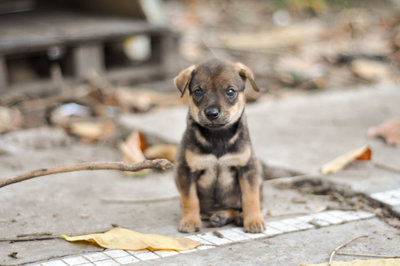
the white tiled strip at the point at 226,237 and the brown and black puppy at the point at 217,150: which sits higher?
the brown and black puppy at the point at 217,150

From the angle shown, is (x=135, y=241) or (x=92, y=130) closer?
(x=135, y=241)

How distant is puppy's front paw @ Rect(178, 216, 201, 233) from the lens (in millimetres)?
3486

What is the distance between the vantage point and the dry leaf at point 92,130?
5555 mm

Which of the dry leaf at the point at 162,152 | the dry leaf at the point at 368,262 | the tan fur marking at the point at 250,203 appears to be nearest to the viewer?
the dry leaf at the point at 368,262

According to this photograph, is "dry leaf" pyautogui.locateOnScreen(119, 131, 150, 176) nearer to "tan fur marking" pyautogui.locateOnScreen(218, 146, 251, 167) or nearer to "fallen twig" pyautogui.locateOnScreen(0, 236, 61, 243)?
"tan fur marking" pyautogui.locateOnScreen(218, 146, 251, 167)

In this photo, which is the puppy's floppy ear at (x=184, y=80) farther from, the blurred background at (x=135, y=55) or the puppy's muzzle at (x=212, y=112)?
the blurred background at (x=135, y=55)

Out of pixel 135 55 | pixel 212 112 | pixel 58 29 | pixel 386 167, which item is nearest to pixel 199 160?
pixel 212 112

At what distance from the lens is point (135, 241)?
318 centimetres

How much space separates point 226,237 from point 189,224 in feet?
0.80

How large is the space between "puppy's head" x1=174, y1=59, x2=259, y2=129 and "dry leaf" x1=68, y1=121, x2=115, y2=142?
84.0 inches

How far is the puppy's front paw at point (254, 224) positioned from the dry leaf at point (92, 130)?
7.82 feet

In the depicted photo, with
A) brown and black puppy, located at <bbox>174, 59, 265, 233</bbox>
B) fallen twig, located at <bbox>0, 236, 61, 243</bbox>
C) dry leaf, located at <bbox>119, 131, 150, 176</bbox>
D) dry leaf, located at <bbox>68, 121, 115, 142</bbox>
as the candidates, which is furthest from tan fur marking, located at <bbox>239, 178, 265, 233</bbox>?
dry leaf, located at <bbox>68, 121, 115, 142</bbox>

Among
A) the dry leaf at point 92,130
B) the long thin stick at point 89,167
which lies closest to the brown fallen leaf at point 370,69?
the dry leaf at point 92,130

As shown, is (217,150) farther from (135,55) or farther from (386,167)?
(135,55)
